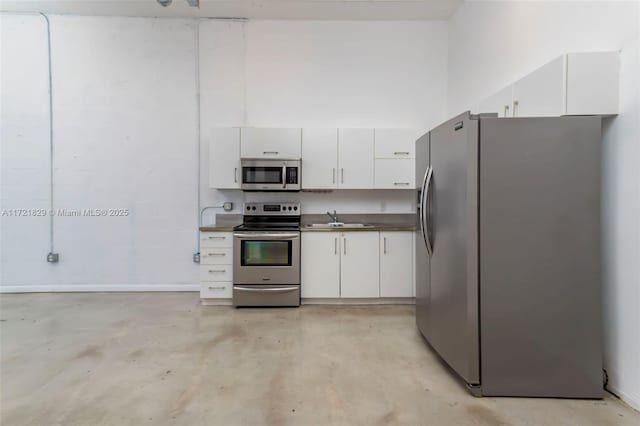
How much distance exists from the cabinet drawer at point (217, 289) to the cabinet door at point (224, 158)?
3.78 feet

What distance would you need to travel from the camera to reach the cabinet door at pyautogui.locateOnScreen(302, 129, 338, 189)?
380 centimetres

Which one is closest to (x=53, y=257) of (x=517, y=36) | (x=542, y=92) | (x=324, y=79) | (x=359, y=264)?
(x=359, y=264)

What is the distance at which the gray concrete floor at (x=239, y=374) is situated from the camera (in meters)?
1.74

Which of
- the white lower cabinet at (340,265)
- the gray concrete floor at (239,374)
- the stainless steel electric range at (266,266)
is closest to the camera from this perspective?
the gray concrete floor at (239,374)

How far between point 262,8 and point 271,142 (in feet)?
5.47

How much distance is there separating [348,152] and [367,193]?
0.67 meters

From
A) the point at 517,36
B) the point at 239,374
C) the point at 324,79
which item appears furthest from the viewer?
the point at 324,79

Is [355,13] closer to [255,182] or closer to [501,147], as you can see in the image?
[255,182]

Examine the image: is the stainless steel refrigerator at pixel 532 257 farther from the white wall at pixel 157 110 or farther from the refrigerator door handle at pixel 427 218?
the white wall at pixel 157 110

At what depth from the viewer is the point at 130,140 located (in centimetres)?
411

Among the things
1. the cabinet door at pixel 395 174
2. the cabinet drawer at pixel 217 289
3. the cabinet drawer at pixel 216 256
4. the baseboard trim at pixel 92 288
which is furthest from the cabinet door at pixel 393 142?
the baseboard trim at pixel 92 288

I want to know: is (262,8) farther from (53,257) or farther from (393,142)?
(53,257)

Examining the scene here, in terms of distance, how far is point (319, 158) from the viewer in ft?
12.5

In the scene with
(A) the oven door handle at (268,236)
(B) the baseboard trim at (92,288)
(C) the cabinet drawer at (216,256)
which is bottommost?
(B) the baseboard trim at (92,288)
